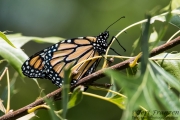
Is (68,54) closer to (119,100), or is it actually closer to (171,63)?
(171,63)

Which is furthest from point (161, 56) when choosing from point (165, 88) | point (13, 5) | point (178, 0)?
point (13, 5)

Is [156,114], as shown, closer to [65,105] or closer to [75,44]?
[65,105]

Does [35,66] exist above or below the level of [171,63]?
below

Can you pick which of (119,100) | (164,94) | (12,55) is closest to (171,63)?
(119,100)

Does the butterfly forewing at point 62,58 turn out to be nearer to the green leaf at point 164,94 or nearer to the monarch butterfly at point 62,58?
the monarch butterfly at point 62,58

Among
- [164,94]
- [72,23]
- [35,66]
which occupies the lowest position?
[35,66]

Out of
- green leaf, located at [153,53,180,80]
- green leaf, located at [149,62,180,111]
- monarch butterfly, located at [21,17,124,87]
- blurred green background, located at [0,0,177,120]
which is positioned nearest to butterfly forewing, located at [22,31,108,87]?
monarch butterfly, located at [21,17,124,87]
